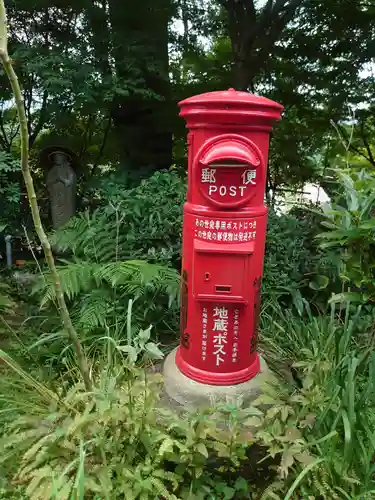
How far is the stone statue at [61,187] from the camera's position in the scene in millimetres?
4672

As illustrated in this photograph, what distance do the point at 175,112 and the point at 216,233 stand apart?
3143mm

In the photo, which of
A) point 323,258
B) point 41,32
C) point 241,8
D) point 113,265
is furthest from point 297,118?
point 113,265

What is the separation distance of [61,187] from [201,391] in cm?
311

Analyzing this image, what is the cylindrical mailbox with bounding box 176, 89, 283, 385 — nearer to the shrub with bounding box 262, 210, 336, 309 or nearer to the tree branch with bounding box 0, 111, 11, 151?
the shrub with bounding box 262, 210, 336, 309

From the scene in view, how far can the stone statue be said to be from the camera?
15.3 ft

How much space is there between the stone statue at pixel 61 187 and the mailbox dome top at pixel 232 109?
9.51 feet

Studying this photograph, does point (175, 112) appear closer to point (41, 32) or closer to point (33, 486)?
point (41, 32)

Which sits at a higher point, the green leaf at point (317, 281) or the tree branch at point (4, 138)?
the tree branch at point (4, 138)

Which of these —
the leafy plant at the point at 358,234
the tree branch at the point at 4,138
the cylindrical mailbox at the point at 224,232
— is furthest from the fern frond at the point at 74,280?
the tree branch at the point at 4,138

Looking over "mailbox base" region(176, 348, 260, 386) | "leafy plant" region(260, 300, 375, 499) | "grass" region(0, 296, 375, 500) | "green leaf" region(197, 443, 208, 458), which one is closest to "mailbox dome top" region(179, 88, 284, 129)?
"grass" region(0, 296, 375, 500)

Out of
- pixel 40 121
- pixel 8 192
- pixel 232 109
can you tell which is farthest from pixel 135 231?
pixel 40 121

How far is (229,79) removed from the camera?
16.7 feet

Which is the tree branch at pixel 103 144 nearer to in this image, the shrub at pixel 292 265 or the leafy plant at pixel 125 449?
the shrub at pixel 292 265

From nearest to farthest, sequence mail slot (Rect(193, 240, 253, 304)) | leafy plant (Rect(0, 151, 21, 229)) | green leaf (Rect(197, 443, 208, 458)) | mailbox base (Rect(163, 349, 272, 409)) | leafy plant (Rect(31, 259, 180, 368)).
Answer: green leaf (Rect(197, 443, 208, 458)) → mail slot (Rect(193, 240, 253, 304)) → mailbox base (Rect(163, 349, 272, 409)) → leafy plant (Rect(31, 259, 180, 368)) → leafy plant (Rect(0, 151, 21, 229))
